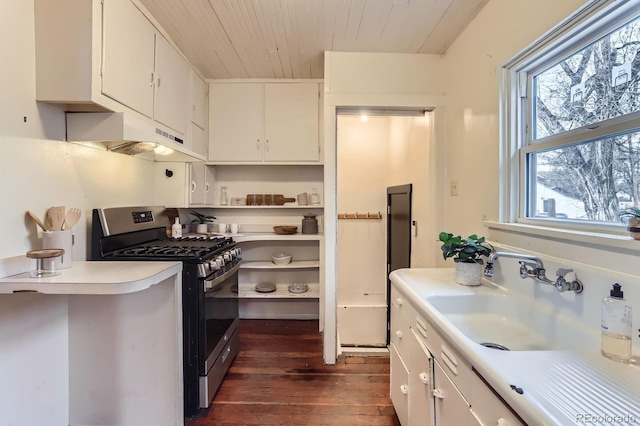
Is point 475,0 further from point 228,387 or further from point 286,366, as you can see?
point 228,387

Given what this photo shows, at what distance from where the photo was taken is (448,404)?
3.60 feet

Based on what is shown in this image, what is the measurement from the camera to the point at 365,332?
3.43 meters

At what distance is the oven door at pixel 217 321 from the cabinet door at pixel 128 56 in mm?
1172

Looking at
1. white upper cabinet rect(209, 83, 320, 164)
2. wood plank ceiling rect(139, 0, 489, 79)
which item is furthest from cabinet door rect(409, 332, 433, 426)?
white upper cabinet rect(209, 83, 320, 164)

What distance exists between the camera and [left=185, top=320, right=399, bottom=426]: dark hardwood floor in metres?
1.85

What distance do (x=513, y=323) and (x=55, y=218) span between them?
2.25 meters

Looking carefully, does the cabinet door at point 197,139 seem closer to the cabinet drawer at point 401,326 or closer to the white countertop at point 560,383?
the cabinet drawer at point 401,326

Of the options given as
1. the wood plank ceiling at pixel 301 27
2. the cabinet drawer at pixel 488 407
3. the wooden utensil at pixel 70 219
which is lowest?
the cabinet drawer at pixel 488 407

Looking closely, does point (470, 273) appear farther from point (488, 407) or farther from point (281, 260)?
point (281, 260)

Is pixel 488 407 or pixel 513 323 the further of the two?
pixel 513 323

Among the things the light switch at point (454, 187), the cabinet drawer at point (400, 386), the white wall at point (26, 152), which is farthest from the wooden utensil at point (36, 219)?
the light switch at point (454, 187)

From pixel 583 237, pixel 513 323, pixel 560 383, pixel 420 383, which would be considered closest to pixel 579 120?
pixel 583 237

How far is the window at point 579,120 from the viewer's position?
1095 millimetres

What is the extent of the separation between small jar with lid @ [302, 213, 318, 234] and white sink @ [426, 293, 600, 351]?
5.99 feet
